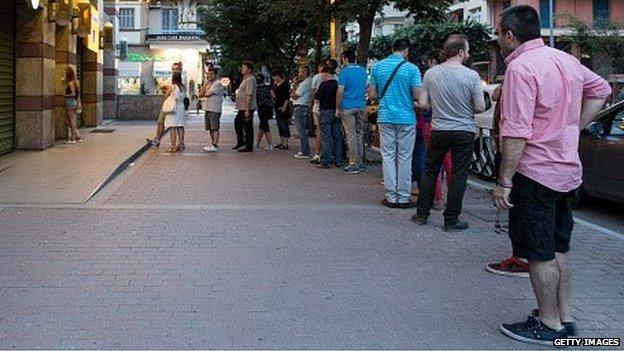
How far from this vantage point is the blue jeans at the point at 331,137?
12.6 metres

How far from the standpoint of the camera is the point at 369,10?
1385 centimetres

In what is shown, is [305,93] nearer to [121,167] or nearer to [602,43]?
[121,167]

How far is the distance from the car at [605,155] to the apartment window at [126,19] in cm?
4367

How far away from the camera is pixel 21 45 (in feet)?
46.0

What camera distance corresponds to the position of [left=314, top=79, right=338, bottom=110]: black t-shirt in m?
12.5

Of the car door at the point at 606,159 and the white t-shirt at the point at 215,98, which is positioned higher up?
the white t-shirt at the point at 215,98

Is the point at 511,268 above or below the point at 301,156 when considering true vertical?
below

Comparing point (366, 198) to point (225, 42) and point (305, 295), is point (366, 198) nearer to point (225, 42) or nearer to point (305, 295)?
point (305, 295)

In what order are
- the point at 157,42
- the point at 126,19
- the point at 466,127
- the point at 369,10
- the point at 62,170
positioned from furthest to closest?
the point at 126,19
the point at 157,42
the point at 369,10
the point at 62,170
the point at 466,127

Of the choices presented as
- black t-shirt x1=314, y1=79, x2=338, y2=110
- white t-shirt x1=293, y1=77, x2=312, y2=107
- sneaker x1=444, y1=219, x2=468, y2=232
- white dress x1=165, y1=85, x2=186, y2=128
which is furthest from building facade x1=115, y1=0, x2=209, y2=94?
sneaker x1=444, y1=219, x2=468, y2=232

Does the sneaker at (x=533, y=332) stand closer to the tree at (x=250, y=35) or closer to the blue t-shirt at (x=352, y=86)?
the blue t-shirt at (x=352, y=86)

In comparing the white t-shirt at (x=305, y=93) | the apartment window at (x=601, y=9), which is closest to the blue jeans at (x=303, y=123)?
the white t-shirt at (x=305, y=93)

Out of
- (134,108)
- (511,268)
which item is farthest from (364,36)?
(134,108)

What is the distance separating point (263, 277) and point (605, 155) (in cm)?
529
